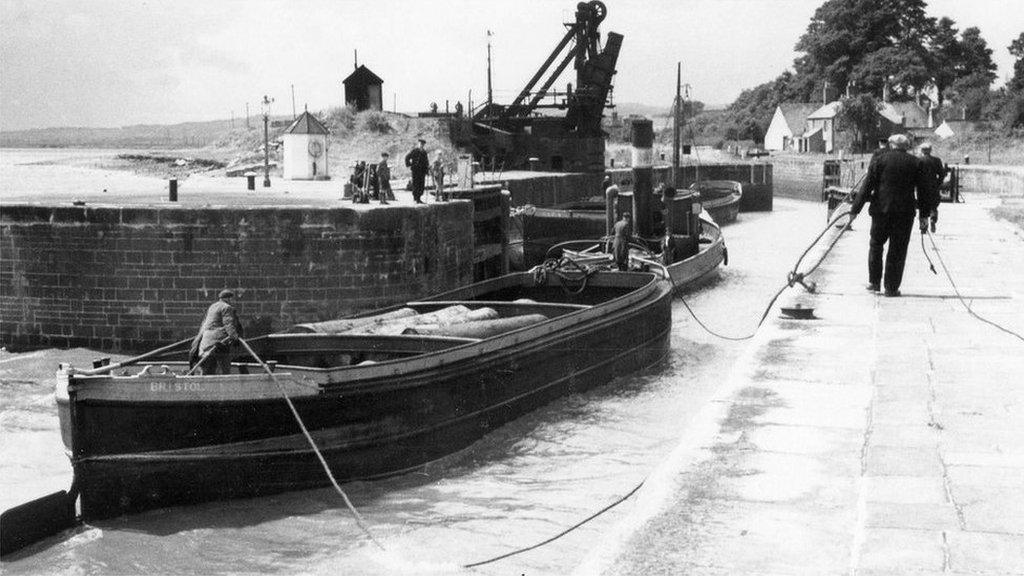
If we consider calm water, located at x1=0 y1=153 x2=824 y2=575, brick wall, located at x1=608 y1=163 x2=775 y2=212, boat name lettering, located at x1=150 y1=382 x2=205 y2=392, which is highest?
brick wall, located at x1=608 y1=163 x2=775 y2=212

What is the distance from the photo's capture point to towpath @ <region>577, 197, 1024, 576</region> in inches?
218

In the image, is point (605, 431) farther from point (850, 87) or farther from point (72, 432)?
point (850, 87)

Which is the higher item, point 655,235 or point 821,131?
point 821,131

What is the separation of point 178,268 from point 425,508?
9734mm

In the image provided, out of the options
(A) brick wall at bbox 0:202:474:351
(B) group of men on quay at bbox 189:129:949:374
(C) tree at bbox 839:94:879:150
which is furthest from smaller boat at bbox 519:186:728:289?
(C) tree at bbox 839:94:879:150

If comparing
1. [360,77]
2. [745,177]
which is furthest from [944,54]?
[360,77]

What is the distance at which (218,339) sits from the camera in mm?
11125

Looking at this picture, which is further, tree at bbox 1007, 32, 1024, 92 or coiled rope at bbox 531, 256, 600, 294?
tree at bbox 1007, 32, 1024, 92

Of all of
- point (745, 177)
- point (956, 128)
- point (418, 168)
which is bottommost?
point (745, 177)

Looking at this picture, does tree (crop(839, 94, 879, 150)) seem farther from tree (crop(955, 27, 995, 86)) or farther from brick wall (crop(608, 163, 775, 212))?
brick wall (crop(608, 163, 775, 212))

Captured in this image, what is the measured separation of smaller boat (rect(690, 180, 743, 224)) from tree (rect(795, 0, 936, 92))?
44493 mm

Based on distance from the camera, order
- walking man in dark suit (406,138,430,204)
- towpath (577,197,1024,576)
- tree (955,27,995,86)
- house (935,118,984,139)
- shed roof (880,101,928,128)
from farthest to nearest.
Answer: tree (955,27,995,86)
shed roof (880,101,928,128)
house (935,118,984,139)
walking man in dark suit (406,138,430,204)
towpath (577,197,1024,576)

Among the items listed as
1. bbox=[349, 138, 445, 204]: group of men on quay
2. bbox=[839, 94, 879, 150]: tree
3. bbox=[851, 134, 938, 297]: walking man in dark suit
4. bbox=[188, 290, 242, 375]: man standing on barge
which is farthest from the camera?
bbox=[839, 94, 879, 150]: tree

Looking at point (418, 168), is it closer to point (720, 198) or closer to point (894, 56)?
point (720, 198)
